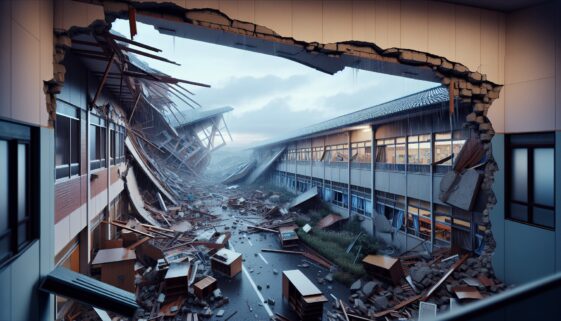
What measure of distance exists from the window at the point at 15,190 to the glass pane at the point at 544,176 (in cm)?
875

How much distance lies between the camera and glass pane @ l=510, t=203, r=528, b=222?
5.79 meters

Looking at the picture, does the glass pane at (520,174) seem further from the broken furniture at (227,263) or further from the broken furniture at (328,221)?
the broken furniture at (328,221)

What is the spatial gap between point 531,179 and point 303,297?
18.9 feet

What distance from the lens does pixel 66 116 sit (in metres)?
6.54

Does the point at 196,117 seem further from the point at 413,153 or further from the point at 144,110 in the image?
the point at 413,153

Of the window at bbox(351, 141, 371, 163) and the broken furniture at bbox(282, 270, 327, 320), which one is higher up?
the window at bbox(351, 141, 371, 163)

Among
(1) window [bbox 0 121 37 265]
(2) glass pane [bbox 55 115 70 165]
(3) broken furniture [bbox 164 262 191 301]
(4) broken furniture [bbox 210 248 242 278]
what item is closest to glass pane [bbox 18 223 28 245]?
(1) window [bbox 0 121 37 265]

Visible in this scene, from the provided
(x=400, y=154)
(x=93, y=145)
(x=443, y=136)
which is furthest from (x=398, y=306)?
(x=93, y=145)

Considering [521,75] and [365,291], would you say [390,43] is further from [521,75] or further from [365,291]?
[365,291]

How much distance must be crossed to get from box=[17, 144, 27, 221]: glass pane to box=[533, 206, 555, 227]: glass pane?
29.1 ft

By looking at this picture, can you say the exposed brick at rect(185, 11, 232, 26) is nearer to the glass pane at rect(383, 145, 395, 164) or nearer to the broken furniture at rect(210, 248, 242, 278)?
the broken furniture at rect(210, 248, 242, 278)

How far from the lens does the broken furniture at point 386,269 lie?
802cm

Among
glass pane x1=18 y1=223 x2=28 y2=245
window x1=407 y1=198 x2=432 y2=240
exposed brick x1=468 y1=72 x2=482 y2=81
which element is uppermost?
exposed brick x1=468 y1=72 x2=482 y2=81

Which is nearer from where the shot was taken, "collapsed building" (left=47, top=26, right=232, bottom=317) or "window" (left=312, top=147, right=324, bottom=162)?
"collapsed building" (left=47, top=26, right=232, bottom=317)
